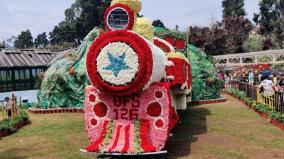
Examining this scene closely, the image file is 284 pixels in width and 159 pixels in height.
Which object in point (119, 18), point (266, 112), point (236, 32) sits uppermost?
point (236, 32)

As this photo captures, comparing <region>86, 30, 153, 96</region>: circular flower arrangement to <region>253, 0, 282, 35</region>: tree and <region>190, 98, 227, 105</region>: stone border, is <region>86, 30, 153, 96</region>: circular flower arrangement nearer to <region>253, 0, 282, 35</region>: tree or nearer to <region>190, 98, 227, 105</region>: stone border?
<region>190, 98, 227, 105</region>: stone border

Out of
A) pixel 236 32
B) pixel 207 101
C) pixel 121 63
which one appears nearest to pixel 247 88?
pixel 207 101

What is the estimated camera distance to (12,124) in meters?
16.1

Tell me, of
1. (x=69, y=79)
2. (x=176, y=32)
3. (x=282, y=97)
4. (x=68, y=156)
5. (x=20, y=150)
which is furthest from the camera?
(x=69, y=79)

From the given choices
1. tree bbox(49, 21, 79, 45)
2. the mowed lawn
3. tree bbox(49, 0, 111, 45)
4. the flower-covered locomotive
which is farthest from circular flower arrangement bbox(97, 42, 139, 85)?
tree bbox(49, 21, 79, 45)

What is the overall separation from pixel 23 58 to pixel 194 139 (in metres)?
27.4

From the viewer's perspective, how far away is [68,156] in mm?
10938

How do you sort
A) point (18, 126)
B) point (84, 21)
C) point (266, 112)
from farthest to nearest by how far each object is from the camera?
point (84, 21)
point (18, 126)
point (266, 112)

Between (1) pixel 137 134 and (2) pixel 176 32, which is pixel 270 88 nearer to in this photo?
(2) pixel 176 32

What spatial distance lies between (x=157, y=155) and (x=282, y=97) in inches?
264

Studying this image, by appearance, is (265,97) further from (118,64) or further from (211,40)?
(211,40)

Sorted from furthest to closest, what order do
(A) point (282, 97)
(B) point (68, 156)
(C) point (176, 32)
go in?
(C) point (176, 32)
(A) point (282, 97)
(B) point (68, 156)

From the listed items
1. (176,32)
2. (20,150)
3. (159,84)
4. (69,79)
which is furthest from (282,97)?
(69,79)

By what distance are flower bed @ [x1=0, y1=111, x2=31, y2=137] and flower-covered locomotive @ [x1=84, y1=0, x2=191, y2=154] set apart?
5702 mm
